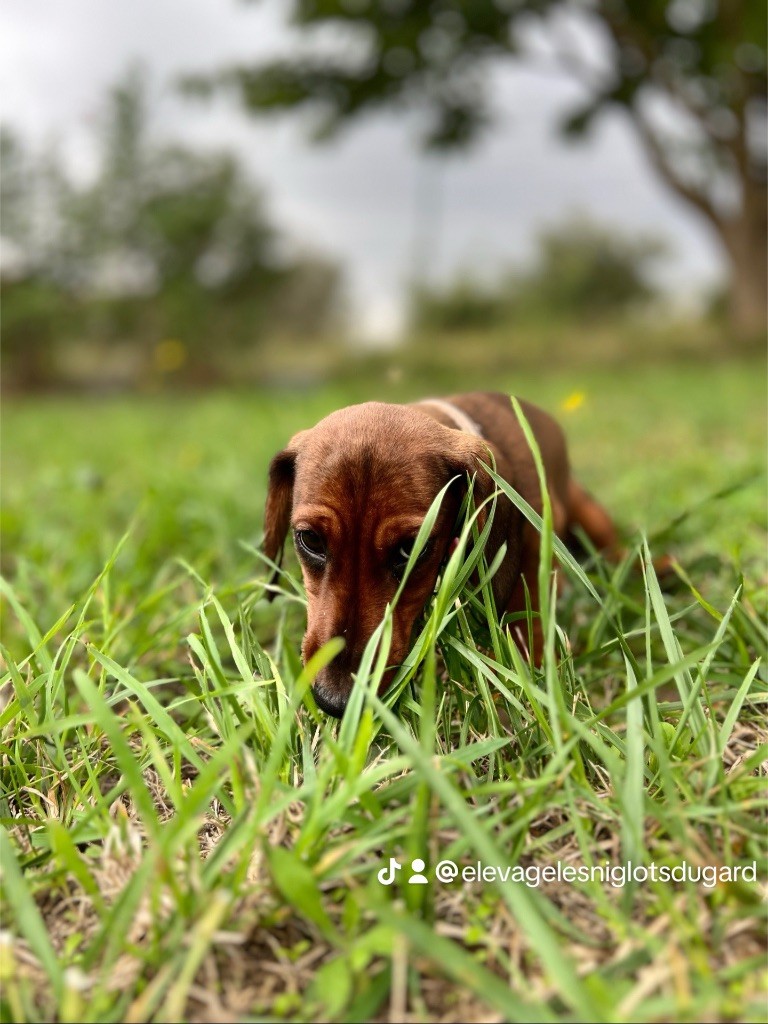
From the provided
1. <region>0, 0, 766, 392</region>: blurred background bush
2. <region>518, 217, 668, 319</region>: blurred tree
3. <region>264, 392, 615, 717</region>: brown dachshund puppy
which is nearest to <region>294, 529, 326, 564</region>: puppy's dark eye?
<region>264, 392, 615, 717</region>: brown dachshund puppy

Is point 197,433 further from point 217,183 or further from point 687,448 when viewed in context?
point 217,183

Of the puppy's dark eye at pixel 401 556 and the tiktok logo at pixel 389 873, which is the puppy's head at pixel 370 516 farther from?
Result: the tiktok logo at pixel 389 873

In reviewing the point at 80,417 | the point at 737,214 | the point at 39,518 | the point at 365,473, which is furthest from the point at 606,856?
the point at 737,214

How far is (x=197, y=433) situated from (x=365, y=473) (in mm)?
7300

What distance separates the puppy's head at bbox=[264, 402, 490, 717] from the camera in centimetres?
210

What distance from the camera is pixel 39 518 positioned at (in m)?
4.51

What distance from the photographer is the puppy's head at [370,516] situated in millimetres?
2100

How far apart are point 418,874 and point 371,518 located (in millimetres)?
955

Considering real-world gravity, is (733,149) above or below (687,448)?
above

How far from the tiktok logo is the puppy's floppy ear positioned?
4.13ft

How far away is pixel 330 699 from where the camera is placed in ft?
6.17

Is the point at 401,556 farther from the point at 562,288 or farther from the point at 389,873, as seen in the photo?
the point at 562,288

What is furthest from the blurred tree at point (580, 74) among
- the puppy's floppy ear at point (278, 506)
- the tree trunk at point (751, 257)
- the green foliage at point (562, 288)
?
the puppy's floppy ear at point (278, 506)

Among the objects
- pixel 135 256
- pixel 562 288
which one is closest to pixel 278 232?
pixel 135 256
